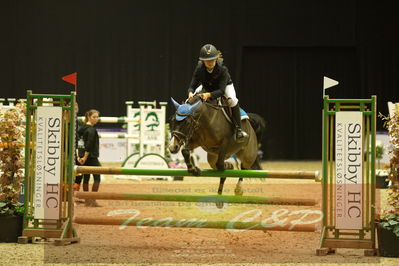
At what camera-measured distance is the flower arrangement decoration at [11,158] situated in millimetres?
6000

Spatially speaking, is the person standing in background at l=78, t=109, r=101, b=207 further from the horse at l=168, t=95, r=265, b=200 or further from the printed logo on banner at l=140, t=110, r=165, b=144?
the printed logo on banner at l=140, t=110, r=165, b=144

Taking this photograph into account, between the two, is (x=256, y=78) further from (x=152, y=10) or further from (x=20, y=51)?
(x=20, y=51)

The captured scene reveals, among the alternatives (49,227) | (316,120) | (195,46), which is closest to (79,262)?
(49,227)

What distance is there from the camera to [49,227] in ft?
19.4

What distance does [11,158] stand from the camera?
606cm

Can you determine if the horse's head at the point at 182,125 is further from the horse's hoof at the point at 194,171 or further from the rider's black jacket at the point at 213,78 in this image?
the rider's black jacket at the point at 213,78

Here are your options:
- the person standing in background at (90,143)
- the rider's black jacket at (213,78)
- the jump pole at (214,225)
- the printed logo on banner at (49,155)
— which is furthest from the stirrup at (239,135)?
the person standing in background at (90,143)

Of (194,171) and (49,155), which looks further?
(49,155)

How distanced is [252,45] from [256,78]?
1.08m

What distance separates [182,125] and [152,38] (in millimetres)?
12738

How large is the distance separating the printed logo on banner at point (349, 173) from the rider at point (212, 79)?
1.16m

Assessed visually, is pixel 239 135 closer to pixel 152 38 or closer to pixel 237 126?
pixel 237 126

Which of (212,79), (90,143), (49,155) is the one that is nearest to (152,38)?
(90,143)

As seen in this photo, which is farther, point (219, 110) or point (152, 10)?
point (152, 10)
